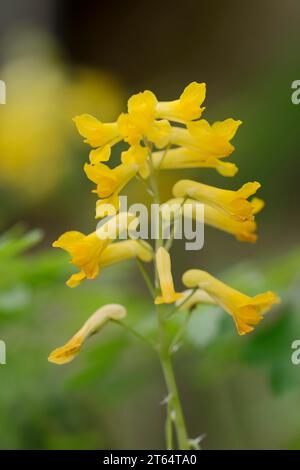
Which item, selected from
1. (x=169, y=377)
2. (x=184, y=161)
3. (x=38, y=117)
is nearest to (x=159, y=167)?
(x=184, y=161)

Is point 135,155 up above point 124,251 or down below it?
above

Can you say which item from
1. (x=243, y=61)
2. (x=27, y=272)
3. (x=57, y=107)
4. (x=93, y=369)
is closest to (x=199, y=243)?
(x=27, y=272)

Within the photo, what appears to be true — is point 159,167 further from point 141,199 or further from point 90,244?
point 141,199

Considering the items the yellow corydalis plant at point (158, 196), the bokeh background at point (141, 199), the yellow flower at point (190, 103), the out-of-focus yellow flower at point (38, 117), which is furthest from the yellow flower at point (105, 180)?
the out-of-focus yellow flower at point (38, 117)

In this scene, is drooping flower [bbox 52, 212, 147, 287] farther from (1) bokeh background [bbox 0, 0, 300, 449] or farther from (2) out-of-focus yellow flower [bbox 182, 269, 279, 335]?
(1) bokeh background [bbox 0, 0, 300, 449]

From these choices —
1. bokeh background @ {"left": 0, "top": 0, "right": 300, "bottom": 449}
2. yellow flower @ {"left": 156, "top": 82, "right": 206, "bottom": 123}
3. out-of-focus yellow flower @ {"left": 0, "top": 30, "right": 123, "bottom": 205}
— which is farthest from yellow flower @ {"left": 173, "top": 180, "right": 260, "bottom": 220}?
out-of-focus yellow flower @ {"left": 0, "top": 30, "right": 123, "bottom": 205}

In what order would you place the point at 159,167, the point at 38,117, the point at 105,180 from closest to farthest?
1. the point at 105,180
2. the point at 159,167
3. the point at 38,117

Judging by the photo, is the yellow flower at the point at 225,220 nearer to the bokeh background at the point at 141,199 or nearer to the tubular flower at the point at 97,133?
the tubular flower at the point at 97,133
